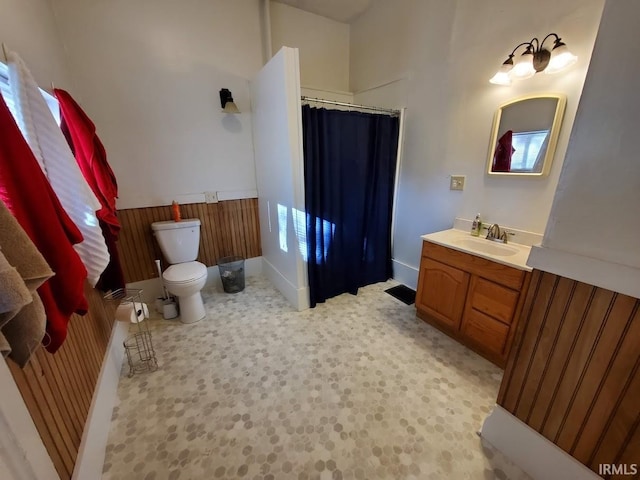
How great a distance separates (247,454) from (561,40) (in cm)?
283

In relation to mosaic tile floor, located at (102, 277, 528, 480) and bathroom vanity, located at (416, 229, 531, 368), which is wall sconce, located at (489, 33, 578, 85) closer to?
bathroom vanity, located at (416, 229, 531, 368)

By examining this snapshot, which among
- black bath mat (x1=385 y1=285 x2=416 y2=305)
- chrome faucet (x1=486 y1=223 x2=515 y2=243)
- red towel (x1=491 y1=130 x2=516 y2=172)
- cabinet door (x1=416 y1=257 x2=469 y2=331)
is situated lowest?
black bath mat (x1=385 y1=285 x2=416 y2=305)

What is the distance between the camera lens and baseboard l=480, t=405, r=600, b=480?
1.02 meters

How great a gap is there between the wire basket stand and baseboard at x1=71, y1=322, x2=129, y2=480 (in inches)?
2.8

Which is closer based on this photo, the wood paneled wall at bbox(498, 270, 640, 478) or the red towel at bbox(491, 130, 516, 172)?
the wood paneled wall at bbox(498, 270, 640, 478)

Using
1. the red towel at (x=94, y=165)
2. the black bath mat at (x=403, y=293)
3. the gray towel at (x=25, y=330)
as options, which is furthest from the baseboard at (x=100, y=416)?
A: the black bath mat at (x=403, y=293)

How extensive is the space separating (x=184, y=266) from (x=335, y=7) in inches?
116

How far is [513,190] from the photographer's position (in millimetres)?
1819

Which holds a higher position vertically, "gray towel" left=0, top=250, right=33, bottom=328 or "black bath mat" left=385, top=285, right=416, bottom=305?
"gray towel" left=0, top=250, right=33, bottom=328

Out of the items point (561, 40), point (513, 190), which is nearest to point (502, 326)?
point (513, 190)

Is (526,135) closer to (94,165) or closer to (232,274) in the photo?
(232,274)

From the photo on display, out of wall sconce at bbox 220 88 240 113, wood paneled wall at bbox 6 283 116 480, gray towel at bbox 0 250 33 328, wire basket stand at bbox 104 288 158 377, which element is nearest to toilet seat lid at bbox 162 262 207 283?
wire basket stand at bbox 104 288 158 377

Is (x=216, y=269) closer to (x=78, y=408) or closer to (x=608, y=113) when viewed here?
(x=78, y=408)

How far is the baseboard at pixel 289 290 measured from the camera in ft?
7.59
